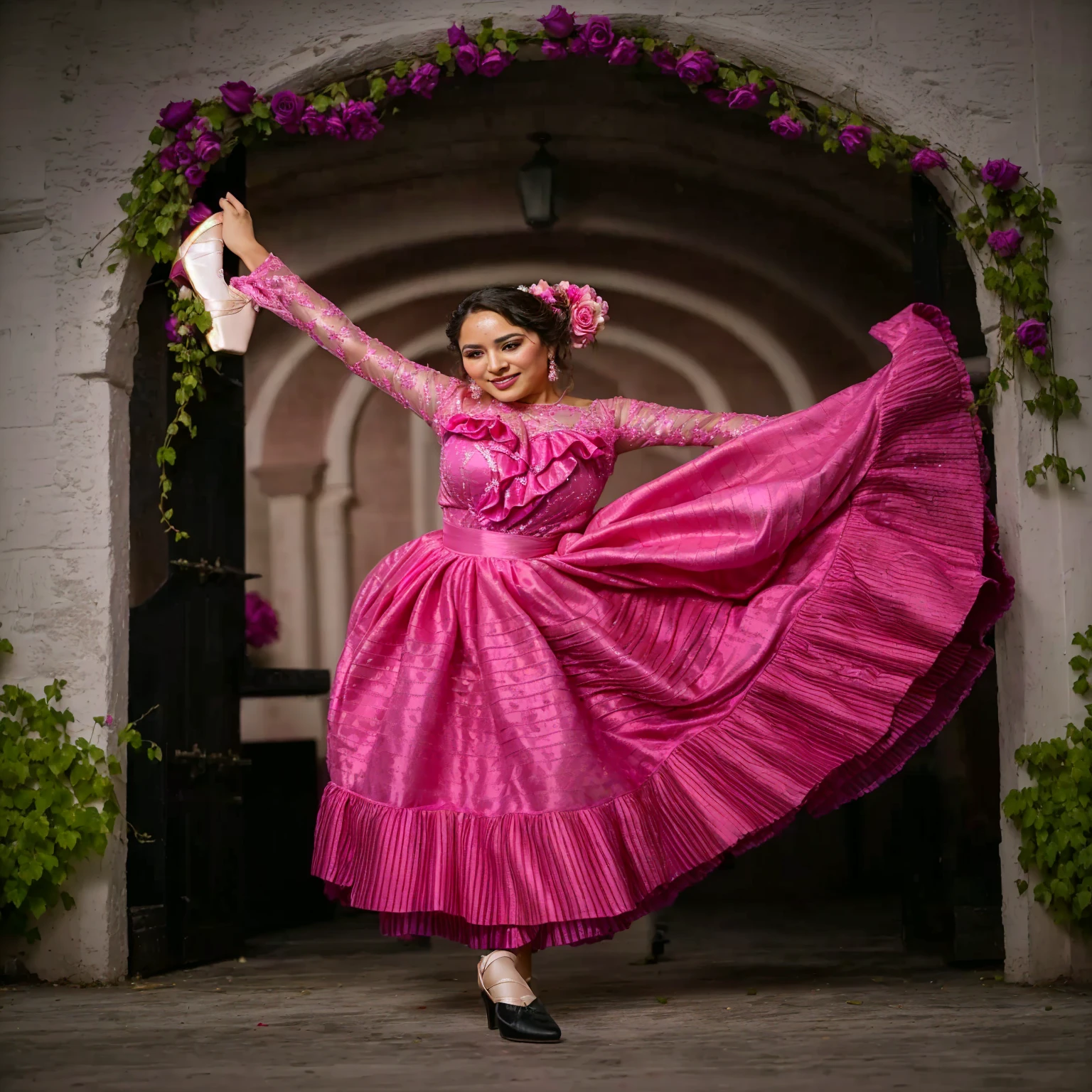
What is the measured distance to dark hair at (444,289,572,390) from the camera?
3.60m

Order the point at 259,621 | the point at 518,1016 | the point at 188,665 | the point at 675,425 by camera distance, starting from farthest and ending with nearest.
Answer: the point at 259,621
the point at 188,665
the point at 675,425
the point at 518,1016

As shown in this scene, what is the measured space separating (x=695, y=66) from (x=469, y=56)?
679 millimetres

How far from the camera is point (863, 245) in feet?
22.8

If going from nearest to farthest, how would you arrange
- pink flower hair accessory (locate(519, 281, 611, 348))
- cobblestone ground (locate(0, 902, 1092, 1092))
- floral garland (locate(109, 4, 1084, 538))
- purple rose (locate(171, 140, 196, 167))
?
cobblestone ground (locate(0, 902, 1092, 1092)) → pink flower hair accessory (locate(519, 281, 611, 348)) → floral garland (locate(109, 4, 1084, 538)) → purple rose (locate(171, 140, 196, 167))

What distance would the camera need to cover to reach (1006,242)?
153 inches

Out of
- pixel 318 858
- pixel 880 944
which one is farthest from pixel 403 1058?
pixel 880 944

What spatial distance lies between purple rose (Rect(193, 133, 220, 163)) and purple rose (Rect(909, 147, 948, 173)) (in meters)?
2.08

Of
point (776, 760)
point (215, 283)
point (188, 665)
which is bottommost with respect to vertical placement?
point (776, 760)

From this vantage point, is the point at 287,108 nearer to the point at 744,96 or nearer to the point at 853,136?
the point at 744,96

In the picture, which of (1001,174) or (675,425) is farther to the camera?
(1001,174)

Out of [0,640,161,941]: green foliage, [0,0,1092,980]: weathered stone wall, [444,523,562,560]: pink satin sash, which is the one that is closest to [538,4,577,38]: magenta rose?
[0,0,1092,980]: weathered stone wall

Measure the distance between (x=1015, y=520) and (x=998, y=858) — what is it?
104cm

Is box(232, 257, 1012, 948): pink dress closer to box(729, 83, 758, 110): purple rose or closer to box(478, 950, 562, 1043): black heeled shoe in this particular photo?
box(478, 950, 562, 1043): black heeled shoe

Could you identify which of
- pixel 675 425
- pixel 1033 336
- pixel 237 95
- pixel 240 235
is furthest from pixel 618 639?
pixel 237 95
